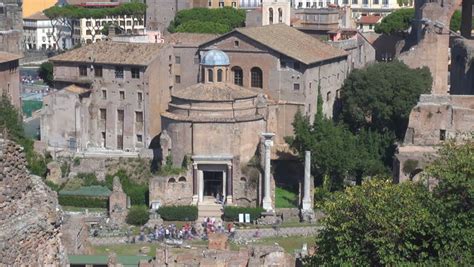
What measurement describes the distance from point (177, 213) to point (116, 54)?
37.0 ft

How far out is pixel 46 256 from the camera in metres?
13.5

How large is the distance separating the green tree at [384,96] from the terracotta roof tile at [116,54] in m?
9.78

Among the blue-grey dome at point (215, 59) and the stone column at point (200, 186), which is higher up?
the blue-grey dome at point (215, 59)

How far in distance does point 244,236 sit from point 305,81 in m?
10.4

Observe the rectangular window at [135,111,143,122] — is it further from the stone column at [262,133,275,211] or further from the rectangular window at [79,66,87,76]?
the stone column at [262,133,275,211]

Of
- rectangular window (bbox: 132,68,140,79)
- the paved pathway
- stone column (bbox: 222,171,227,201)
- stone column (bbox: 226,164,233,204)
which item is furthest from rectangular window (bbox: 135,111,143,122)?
the paved pathway

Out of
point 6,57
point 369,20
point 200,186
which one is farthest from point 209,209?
point 369,20

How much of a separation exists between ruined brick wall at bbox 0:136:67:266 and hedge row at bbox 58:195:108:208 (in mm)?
24660

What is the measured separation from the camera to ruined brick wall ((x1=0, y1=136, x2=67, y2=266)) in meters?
12.7

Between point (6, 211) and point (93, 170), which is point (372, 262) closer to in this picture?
point (6, 211)

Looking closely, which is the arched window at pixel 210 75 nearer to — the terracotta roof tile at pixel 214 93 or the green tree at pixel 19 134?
the terracotta roof tile at pixel 214 93

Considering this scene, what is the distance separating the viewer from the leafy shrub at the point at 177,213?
37125 millimetres

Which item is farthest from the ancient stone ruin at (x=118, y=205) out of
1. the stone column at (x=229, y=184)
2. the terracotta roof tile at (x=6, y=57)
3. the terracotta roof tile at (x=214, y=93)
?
the terracotta roof tile at (x=6, y=57)

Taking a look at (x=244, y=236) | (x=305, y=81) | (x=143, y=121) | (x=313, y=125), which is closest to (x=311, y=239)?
(x=244, y=236)
